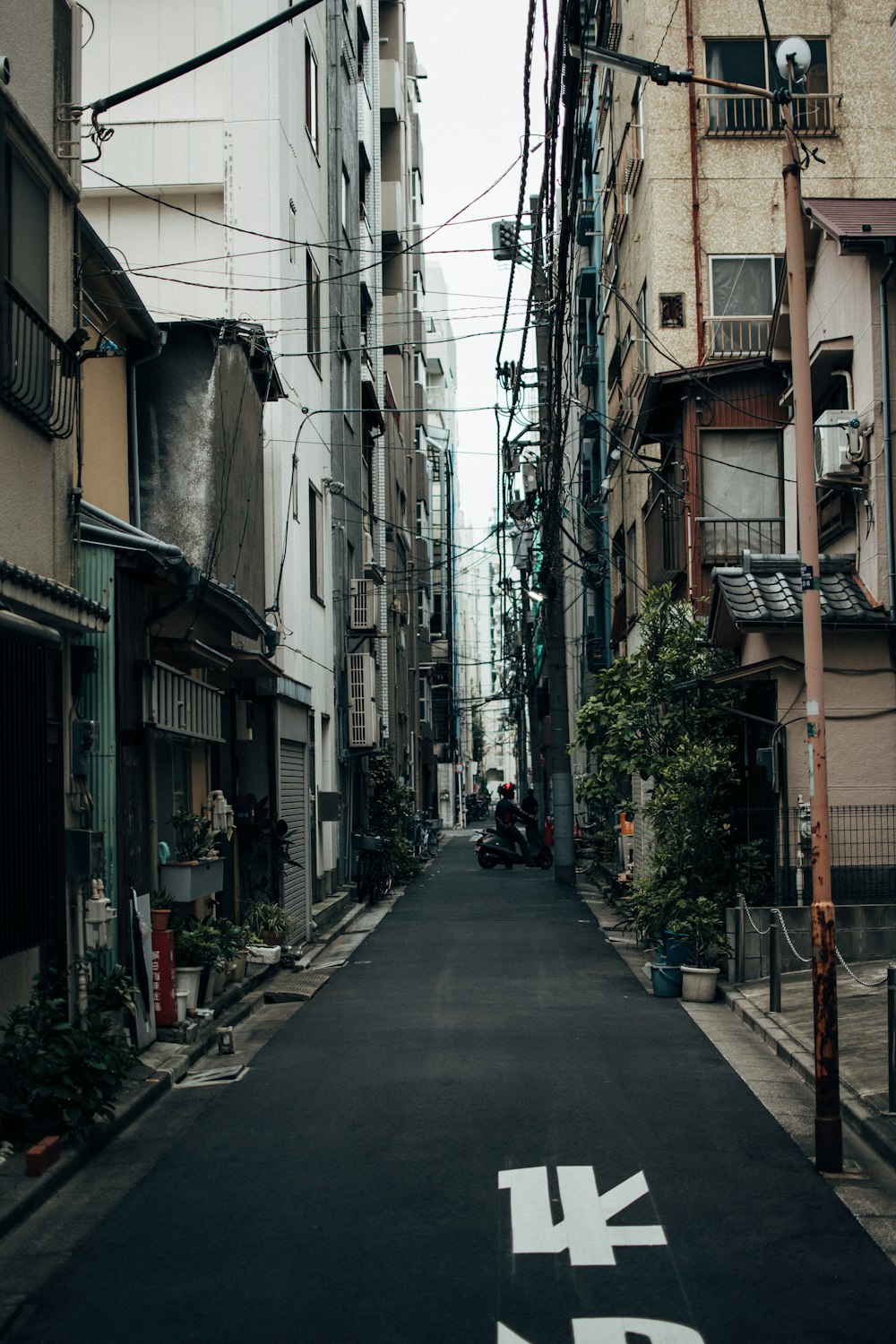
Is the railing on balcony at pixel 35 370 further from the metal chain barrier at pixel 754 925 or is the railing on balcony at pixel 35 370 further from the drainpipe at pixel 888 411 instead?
the drainpipe at pixel 888 411

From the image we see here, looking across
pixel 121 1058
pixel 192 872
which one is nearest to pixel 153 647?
pixel 192 872

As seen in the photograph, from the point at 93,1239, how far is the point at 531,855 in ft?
104

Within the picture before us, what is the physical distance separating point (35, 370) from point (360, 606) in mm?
20526

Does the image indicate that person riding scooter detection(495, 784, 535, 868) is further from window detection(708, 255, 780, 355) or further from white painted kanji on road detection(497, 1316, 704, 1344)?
white painted kanji on road detection(497, 1316, 704, 1344)

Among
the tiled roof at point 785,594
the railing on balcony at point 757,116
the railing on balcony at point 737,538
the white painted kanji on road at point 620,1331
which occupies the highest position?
the railing on balcony at point 757,116

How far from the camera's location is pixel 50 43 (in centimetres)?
1033

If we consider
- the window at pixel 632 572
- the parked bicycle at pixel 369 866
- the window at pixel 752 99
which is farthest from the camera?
the window at pixel 632 572

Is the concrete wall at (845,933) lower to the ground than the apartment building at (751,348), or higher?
lower

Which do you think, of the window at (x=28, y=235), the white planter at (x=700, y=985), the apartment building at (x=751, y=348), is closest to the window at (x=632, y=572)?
the apartment building at (x=751, y=348)

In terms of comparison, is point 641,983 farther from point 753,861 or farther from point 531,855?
point 531,855

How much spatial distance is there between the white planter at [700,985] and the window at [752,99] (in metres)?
16.2

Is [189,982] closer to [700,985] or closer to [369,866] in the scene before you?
[700,985]

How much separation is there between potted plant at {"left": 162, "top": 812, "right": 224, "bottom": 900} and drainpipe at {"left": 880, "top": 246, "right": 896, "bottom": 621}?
786 centimetres

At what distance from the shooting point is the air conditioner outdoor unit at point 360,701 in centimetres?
2978
